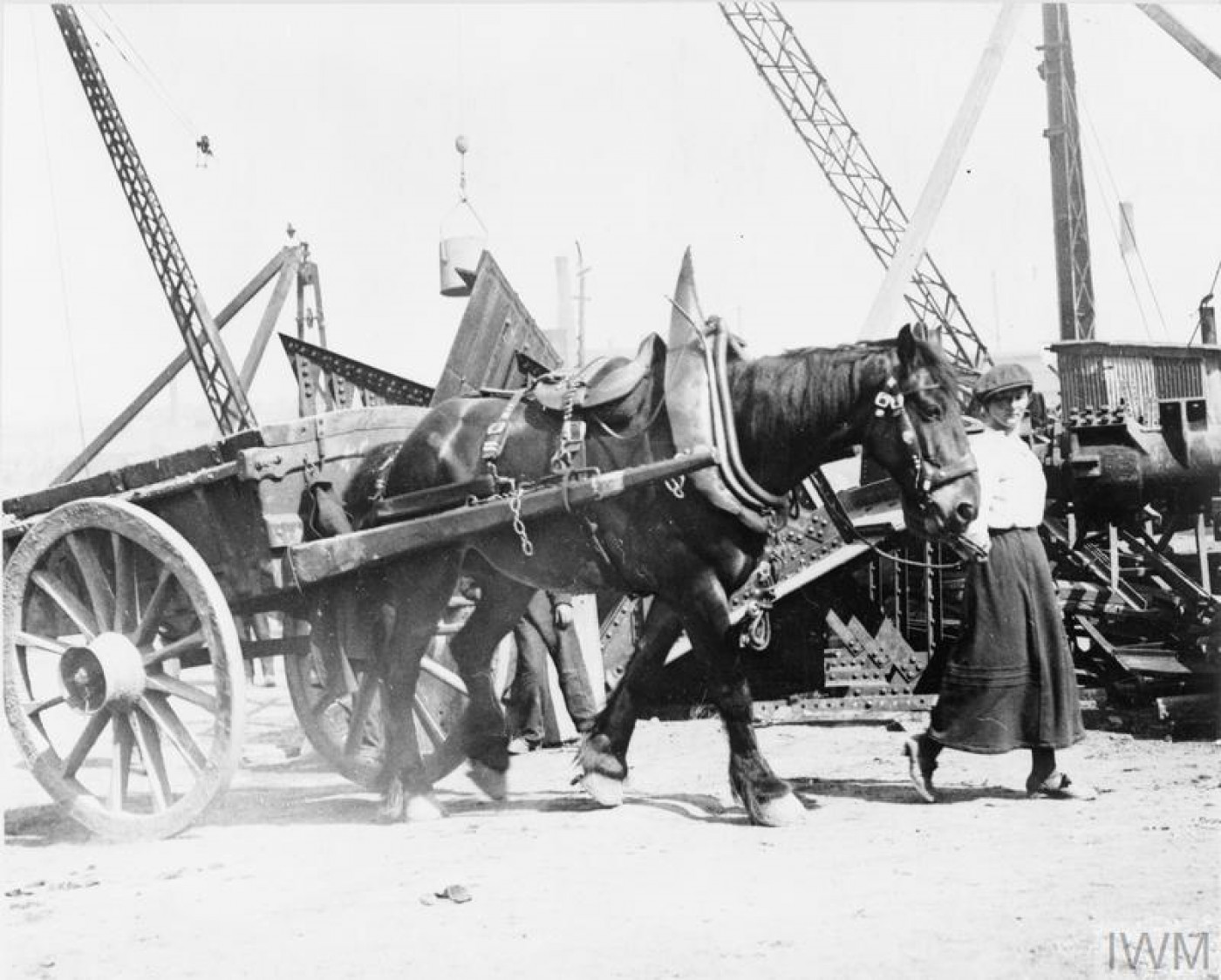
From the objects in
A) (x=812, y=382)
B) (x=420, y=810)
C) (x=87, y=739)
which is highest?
(x=812, y=382)

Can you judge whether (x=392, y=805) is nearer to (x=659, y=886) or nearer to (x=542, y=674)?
(x=659, y=886)

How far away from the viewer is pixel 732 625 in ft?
16.8

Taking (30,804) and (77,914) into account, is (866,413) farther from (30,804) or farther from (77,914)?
(30,804)

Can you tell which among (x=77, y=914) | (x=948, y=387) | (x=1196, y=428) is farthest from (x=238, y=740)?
(x=1196, y=428)

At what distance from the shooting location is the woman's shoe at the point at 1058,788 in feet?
17.3

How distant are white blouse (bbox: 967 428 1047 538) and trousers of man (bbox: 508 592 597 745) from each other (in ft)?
9.78

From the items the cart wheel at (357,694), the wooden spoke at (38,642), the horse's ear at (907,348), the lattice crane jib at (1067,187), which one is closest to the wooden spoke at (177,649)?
the wooden spoke at (38,642)

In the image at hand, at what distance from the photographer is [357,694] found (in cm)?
654

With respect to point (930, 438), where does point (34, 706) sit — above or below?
below

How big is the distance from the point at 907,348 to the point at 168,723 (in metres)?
3.59

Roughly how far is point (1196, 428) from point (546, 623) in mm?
4347

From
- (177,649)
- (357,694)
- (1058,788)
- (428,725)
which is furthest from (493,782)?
(1058,788)

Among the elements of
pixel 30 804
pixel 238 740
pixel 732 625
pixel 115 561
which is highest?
pixel 115 561

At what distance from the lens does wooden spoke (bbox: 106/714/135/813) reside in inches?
209
